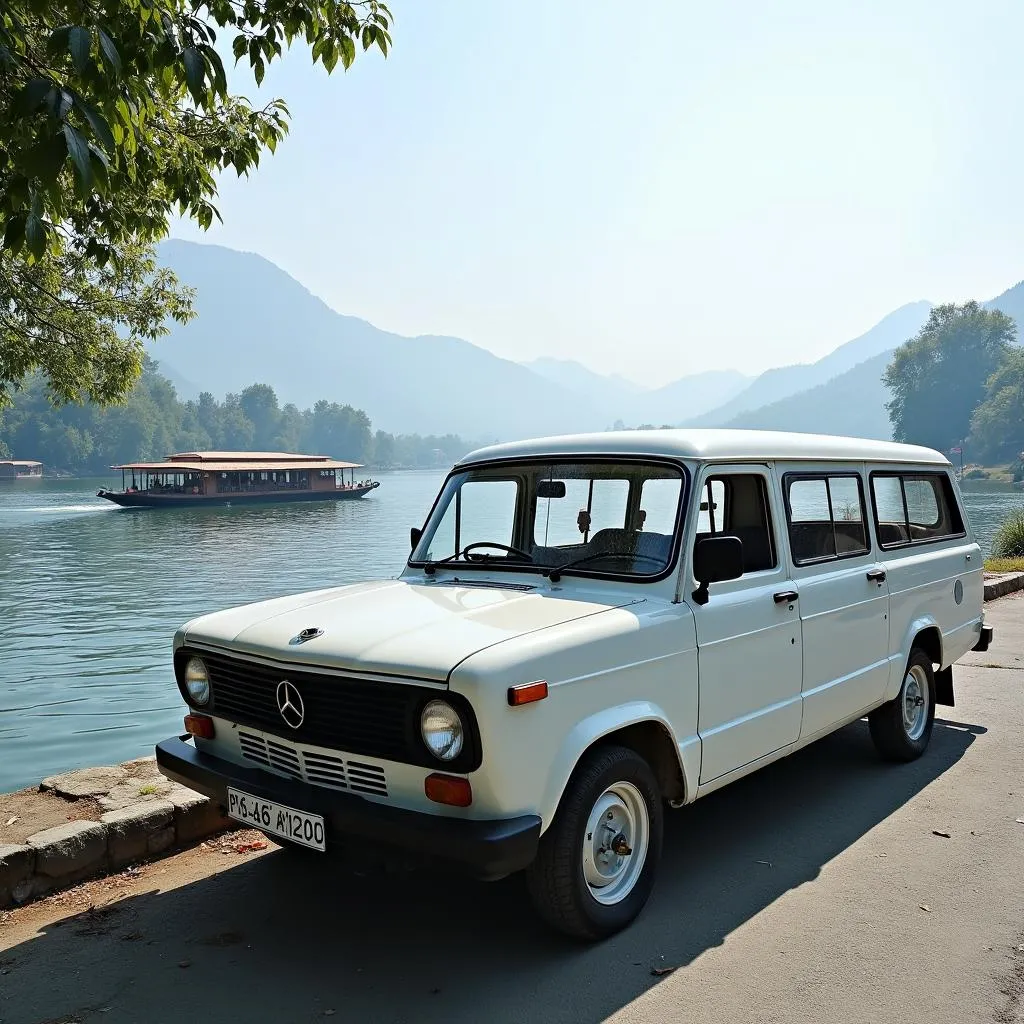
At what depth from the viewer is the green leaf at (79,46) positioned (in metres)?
2.88

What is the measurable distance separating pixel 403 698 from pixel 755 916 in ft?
6.19

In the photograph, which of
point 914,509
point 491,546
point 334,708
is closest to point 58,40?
point 334,708

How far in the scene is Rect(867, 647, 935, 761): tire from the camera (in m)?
6.12

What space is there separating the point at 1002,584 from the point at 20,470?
143 meters

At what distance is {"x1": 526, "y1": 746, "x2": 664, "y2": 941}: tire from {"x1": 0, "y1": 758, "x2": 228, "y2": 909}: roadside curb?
2169 millimetres

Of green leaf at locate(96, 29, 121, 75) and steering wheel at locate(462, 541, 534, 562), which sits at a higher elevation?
green leaf at locate(96, 29, 121, 75)

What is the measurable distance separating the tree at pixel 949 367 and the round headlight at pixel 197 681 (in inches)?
5723

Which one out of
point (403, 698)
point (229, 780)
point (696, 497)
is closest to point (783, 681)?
point (696, 497)

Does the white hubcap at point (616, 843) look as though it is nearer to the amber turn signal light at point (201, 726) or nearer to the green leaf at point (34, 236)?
the amber turn signal light at point (201, 726)

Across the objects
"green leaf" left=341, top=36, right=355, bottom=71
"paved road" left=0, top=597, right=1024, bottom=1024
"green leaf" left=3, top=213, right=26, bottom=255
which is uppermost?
"green leaf" left=341, top=36, right=355, bottom=71

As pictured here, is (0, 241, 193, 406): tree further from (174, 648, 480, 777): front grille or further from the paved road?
the paved road

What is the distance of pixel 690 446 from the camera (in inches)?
182

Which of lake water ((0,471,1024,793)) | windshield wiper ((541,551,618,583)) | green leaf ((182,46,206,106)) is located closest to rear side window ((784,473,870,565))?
windshield wiper ((541,551,618,583))

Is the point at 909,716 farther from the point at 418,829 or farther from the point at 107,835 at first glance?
the point at 107,835
